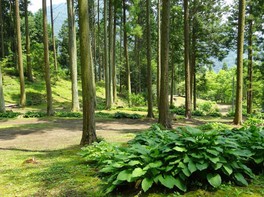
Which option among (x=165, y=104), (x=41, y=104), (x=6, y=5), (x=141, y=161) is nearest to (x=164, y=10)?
(x=165, y=104)

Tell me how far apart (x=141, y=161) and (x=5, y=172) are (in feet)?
10.1

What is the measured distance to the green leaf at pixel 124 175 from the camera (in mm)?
3056

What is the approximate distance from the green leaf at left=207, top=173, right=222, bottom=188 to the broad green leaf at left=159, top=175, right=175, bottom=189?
44cm

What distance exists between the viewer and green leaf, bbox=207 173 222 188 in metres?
2.95

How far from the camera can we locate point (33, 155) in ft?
20.5

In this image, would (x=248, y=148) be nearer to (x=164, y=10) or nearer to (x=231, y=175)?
(x=231, y=175)

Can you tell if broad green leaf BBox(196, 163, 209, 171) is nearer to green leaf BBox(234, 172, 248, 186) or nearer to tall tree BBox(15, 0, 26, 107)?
green leaf BBox(234, 172, 248, 186)

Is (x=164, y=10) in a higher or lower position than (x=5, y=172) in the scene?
higher

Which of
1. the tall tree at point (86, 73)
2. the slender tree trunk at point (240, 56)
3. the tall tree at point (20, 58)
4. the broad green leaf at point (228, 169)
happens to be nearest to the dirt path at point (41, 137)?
the tall tree at point (86, 73)

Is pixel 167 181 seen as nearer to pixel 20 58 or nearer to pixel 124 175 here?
pixel 124 175

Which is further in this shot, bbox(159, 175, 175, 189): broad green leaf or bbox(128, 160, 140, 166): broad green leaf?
bbox(128, 160, 140, 166): broad green leaf

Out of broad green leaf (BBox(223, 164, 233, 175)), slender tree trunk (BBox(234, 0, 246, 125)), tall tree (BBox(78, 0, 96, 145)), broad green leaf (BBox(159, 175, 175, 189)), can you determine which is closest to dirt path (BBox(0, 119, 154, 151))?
tall tree (BBox(78, 0, 96, 145))

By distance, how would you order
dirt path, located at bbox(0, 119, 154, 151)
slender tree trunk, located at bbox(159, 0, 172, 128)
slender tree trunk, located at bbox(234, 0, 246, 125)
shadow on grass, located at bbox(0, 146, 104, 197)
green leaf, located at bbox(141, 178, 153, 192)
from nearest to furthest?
1. green leaf, located at bbox(141, 178, 153, 192)
2. shadow on grass, located at bbox(0, 146, 104, 197)
3. dirt path, located at bbox(0, 119, 154, 151)
4. slender tree trunk, located at bbox(159, 0, 172, 128)
5. slender tree trunk, located at bbox(234, 0, 246, 125)

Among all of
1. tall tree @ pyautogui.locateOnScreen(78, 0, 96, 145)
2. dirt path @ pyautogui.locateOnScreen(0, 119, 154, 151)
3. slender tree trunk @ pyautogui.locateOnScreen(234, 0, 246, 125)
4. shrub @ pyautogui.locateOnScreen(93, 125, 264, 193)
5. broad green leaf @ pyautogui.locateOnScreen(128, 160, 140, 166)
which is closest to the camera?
shrub @ pyautogui.locateOnScreen(93, 125, 264, 193)
